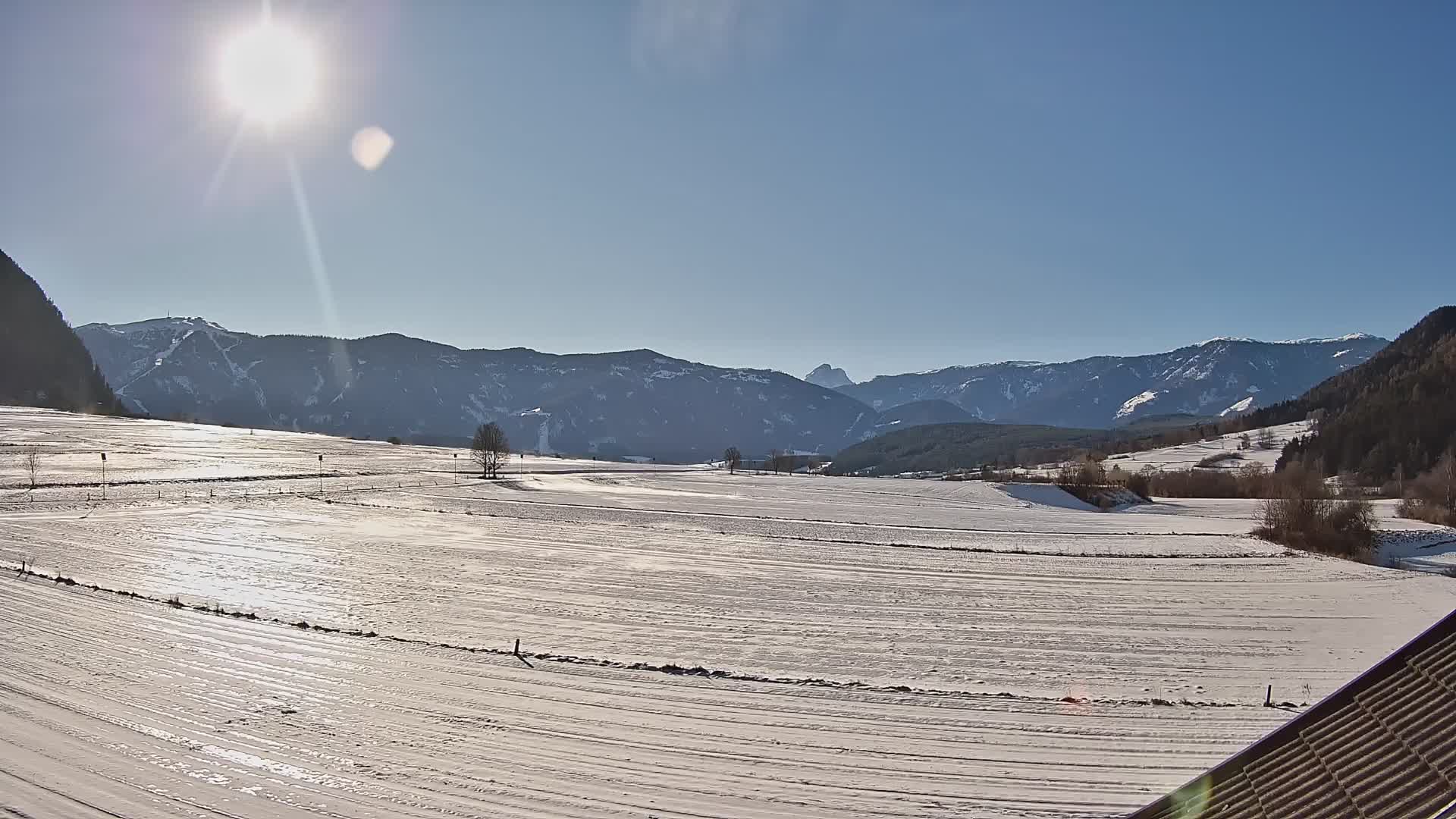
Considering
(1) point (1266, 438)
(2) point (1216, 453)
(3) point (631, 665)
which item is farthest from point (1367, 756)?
(1) point (1266, 438)

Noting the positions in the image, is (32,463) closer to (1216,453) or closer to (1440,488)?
(1440,488)

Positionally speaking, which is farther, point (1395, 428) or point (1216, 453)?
point (1216, 453)

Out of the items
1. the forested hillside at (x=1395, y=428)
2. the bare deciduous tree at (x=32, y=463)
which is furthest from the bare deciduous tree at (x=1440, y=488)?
the bare deciduous tree at (x=32, y=463)

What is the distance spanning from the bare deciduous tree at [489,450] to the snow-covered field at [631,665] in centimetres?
3791

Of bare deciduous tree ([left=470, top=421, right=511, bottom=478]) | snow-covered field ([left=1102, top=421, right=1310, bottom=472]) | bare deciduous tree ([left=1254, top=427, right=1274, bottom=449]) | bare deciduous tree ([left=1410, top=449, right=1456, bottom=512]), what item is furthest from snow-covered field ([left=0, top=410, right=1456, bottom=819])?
bare deciduous tree ([left=1254, top=427, right=1274, bottom=449])

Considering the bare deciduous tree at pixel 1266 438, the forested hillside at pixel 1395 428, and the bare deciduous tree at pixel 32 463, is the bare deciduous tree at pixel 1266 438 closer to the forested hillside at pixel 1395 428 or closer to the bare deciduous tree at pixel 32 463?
the forested hillside at pixel 1395 428

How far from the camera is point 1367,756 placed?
4512 millimetres

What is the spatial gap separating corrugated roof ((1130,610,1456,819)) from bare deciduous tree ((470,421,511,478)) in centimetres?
8128

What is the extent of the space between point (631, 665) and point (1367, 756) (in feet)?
50.9

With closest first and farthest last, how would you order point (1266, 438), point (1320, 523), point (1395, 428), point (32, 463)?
point (1320, 523)
point (32, 463)
point (1395, 428)
point (1266, 438)

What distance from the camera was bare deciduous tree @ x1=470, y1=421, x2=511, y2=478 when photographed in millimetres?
82500

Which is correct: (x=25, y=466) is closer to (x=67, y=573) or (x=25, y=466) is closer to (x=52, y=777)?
(x=67, y=573)

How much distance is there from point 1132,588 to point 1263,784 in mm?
30249

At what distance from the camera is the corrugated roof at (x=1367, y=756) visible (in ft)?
13.5
